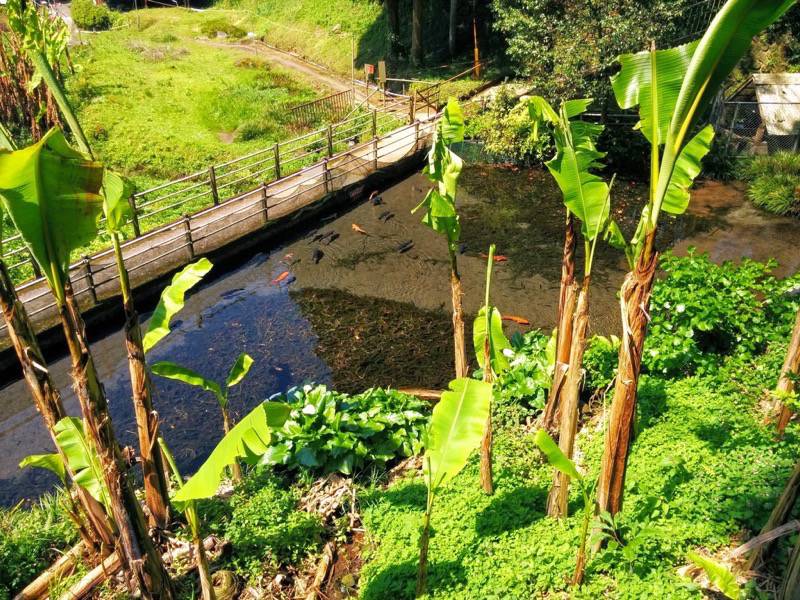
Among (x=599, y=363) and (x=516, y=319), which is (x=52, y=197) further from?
(x=516, y=319)

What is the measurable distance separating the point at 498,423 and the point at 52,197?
4841 millimetres

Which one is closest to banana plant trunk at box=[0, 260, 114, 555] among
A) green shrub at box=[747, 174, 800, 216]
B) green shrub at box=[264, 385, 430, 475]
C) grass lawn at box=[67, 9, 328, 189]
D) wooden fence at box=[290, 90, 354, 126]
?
green shrub at box=[264, 385, 430, 475]

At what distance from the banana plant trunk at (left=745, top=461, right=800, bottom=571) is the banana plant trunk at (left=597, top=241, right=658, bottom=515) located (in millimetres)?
869

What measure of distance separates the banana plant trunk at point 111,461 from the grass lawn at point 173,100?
12068 mm

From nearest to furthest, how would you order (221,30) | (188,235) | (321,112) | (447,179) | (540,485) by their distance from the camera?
(447,179) → (540,485) → (188,235) → (321,112) → (221,30)

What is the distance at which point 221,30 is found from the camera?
29.8 metres

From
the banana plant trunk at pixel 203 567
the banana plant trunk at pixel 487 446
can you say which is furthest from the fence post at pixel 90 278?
the banana plant trunk at pixel 487 446

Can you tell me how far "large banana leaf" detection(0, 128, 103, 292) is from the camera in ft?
9.37

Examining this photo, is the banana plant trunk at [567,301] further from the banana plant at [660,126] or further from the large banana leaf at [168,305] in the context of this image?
the large banana leaf at [168,305]

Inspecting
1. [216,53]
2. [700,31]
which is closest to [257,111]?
[216,53]

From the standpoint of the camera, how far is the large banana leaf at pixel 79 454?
3.78 meters

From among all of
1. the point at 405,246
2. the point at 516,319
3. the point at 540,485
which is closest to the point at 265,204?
the point at 405,246

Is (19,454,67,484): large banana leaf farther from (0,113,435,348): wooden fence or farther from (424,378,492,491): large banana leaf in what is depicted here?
(0,113,435,348): wooden fence

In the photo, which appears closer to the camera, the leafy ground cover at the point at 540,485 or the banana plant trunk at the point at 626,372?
the banana plant trunk at the point at 626,372
